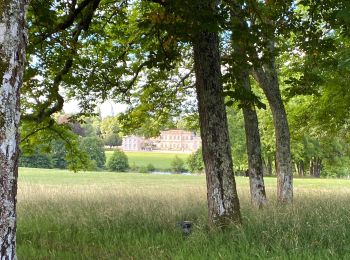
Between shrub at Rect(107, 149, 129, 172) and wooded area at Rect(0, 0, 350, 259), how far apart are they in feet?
239

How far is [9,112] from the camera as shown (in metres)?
3.38

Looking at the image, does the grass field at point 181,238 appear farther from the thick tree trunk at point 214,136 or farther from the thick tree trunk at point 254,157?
the thick tree trunk at point 254,157

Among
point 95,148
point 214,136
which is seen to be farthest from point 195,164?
point 214,136

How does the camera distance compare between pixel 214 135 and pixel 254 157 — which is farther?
pixel 254 157

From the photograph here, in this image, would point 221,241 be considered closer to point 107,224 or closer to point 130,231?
point 130,231

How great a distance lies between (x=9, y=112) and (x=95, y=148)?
89.0 m

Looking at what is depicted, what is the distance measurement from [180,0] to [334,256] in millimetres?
4570

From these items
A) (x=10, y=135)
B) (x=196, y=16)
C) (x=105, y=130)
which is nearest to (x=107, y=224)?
(x=196, y=16)

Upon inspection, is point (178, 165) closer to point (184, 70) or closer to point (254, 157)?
point (184, 70)

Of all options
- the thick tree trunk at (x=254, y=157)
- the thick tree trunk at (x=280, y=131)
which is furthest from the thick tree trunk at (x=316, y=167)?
the thick tree trunk at (x=254, y=157)

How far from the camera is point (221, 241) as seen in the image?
21.1 feet

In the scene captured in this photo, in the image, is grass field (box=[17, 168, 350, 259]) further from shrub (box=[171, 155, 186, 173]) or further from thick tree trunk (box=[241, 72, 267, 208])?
shrub (box=[171, 155, 186, 173])

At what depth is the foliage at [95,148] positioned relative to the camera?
88.4 meters

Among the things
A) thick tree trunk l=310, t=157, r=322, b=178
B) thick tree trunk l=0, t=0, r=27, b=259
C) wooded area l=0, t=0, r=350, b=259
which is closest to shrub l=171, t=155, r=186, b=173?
thick tree trunk l=310, t=157, r=322, b=178
